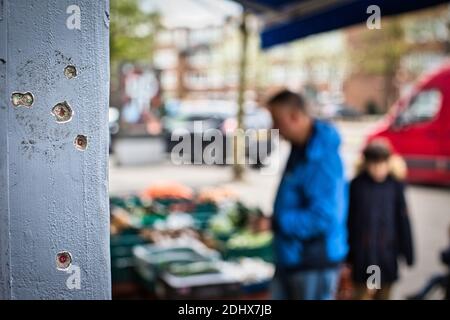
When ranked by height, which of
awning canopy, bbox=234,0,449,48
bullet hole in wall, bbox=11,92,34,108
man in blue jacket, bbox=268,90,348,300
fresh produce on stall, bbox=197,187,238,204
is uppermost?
awning canopy, bbox=234,0,449,48

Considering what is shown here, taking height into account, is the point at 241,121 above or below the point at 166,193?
above

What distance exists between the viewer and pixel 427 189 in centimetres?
1290

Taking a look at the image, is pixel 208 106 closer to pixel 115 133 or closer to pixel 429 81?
pixel 115 133

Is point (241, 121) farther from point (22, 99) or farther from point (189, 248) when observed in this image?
point (22, 99)

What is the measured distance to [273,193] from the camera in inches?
527

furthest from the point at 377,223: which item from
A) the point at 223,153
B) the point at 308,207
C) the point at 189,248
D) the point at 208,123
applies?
the point at 208,123

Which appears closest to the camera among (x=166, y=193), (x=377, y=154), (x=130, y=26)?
(x=377, y=154)

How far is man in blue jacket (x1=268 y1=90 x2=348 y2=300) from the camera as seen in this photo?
3.29 metres

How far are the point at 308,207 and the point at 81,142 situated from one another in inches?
85.1

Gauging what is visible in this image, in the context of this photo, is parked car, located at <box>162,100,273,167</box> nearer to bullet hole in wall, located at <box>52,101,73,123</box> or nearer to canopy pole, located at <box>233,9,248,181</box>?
canopy pole, located at <box>233,9,248,181</box>

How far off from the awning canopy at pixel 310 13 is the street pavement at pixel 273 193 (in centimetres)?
144

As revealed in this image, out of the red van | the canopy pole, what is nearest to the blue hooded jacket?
the canopy pole

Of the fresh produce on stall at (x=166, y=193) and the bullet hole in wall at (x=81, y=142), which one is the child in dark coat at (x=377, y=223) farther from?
the fresh produce on stall at (x=166, y=193)

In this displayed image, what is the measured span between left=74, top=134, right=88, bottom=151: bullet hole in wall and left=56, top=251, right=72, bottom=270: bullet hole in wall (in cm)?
23
